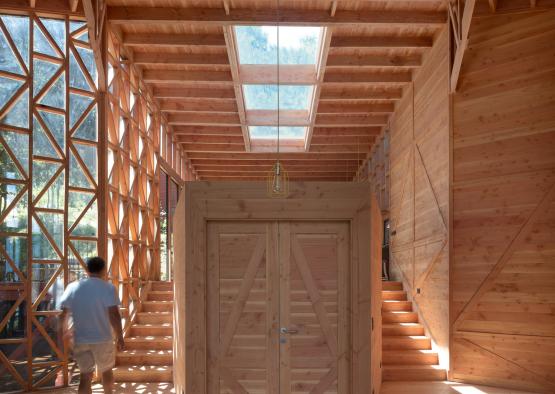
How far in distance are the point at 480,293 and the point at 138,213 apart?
587 cm

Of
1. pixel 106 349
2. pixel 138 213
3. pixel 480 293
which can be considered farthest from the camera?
pixel 138 213

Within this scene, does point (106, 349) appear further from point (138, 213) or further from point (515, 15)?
point (515, 15)

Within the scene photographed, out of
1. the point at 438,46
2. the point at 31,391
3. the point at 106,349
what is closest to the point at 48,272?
the point at 31,391

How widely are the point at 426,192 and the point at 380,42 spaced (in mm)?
2561

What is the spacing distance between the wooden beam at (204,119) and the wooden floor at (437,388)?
6.87 metres

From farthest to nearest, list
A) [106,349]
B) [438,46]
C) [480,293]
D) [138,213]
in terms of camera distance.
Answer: [138,213] → [438,46] → [480,293] → [106,349]

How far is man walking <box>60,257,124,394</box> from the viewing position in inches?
181

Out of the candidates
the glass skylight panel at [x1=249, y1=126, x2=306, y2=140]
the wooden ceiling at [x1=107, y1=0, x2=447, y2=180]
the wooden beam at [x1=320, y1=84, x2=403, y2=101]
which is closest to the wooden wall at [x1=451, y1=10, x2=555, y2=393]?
the wooden ceiling at [x1=107, y1=0, x2=447, y2=180]

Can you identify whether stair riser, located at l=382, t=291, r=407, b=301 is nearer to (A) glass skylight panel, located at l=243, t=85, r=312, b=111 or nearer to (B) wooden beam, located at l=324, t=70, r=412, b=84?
(B) wooden beam, located at l=324, t=70, r=412, b=84

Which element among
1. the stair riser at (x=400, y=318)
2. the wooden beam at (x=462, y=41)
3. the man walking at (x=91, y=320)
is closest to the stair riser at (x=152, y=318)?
the stair riser at (x=400, y=318)

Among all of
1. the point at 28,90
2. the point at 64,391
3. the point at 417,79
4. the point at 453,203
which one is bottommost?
the point at 64,391

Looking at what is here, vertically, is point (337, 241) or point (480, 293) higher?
point (337, 241)

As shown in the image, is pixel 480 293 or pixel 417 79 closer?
pixel 480 293

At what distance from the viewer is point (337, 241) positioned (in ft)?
17.9
